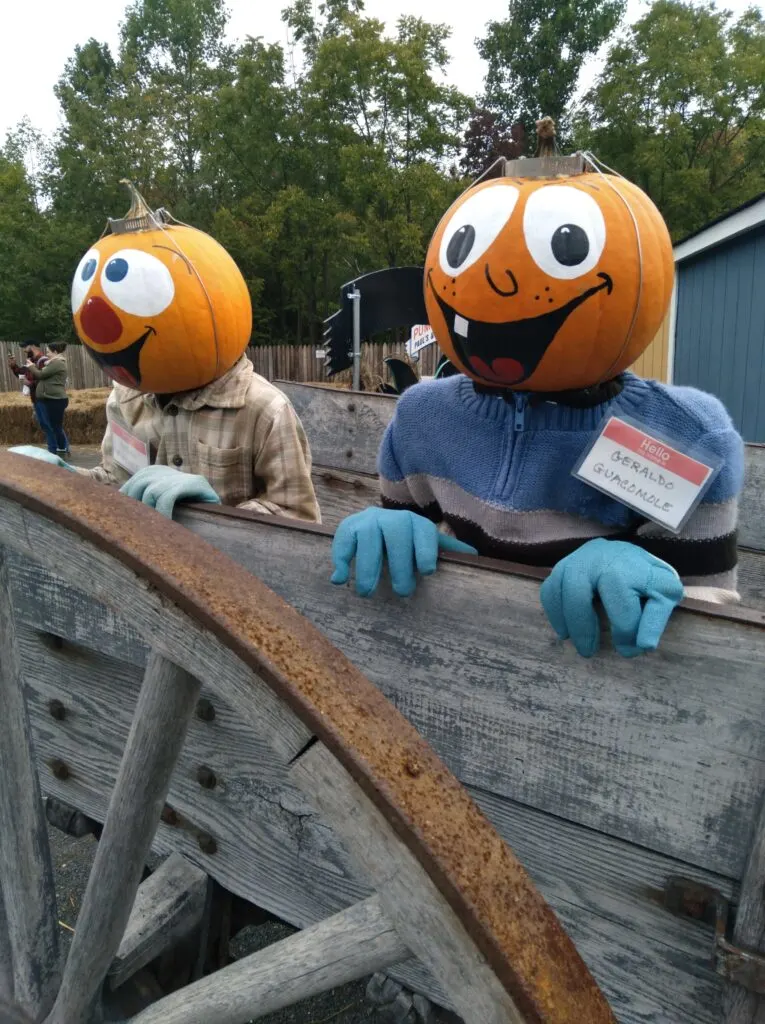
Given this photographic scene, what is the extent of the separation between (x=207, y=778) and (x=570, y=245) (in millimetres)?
1051

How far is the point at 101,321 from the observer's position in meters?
1.83

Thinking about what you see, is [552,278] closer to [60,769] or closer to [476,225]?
[476,225]

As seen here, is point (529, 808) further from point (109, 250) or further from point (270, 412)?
point (109, 250)

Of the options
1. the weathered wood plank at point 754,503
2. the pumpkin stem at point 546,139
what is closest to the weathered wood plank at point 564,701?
the pumpkin stem at point 546,139

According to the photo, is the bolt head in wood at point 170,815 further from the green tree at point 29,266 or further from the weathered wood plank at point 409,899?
the green tree at point 29,266

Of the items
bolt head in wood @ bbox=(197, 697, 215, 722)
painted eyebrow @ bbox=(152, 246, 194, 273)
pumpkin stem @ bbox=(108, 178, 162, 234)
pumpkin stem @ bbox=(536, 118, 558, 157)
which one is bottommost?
bolt head in wood @ bbox=(197, 697, 215, 722)

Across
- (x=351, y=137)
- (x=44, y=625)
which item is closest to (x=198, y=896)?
(x=44, y=625)

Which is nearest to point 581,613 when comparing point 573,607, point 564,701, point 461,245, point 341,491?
point 573,607

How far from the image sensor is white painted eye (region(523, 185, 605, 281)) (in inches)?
46.1

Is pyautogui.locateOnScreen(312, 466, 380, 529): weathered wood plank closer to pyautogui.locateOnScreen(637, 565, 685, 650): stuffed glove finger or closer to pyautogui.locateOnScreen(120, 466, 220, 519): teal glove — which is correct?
pyautogui.locateOnScreen(120, 466, 220, 519): teal glove

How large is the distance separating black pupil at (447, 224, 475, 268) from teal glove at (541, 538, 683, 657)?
588 mm

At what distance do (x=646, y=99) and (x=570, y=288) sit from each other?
22381 millimetres

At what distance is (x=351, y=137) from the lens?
20.1 m

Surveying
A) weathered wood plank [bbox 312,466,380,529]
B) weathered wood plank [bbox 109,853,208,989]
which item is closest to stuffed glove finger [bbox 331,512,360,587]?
weathered wood plank [bbox 109,853,208,989]
